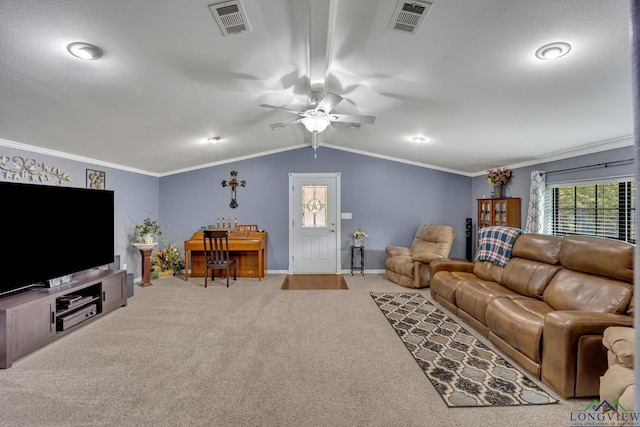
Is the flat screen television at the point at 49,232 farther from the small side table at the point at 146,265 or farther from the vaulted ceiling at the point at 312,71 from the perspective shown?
the small side table at the point at 146,265

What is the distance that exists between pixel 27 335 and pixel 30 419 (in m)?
1.07

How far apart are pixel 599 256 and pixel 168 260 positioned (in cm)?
605

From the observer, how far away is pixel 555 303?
259 cm

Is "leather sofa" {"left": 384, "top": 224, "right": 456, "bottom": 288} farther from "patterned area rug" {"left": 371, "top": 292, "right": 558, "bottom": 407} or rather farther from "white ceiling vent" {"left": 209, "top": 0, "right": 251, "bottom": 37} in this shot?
"white ceiling vent" {"left": 209, "top": 0, "right": 251, "bottom": 37}

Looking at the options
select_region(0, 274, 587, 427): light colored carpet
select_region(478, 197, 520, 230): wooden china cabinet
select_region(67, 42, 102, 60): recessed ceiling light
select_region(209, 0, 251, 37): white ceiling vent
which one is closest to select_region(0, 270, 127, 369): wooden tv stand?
select_region(0, 274, 587, 427): light colored carpet

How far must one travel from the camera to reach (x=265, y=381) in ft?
7.30

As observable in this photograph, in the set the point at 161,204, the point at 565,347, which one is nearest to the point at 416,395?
the point at 565,347

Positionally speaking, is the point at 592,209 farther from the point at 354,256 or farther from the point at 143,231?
the point at 143,231

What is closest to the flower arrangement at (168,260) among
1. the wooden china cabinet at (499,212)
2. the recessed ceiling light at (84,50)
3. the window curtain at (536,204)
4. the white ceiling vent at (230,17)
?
the recessed ceiling light at (84,50)

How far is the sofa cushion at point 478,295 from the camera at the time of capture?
9.37 feet

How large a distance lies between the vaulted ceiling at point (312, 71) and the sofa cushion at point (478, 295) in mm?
1827

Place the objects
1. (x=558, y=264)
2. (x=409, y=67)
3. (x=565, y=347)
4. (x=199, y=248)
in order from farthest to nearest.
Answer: (x=199, y=248)
(x=558, y=264)
(x=409, y=67)
(x=565, y=347)

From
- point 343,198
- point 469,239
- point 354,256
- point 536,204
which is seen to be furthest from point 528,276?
point 343,198

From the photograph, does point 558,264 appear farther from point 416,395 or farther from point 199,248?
point 199,248
